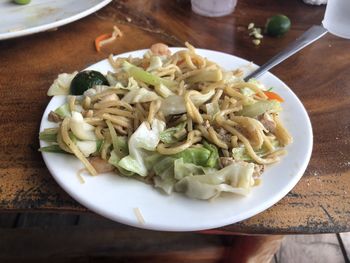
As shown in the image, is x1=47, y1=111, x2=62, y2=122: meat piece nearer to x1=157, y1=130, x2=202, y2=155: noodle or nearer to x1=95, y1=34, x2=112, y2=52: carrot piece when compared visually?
x1=157, y1=130, x2=202, y2=155: noodle

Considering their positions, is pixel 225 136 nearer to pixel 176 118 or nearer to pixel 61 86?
pixel 176 118

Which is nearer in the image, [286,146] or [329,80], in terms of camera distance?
[286,146]

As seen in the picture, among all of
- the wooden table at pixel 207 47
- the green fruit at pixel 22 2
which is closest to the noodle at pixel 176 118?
the wooden table at pixel 207 47

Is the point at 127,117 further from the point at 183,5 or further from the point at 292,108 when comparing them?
the point at 183,5

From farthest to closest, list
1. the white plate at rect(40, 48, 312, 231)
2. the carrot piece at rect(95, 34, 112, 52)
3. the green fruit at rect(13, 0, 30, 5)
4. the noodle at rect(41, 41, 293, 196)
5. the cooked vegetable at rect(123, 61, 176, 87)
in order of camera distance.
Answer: the green fruit at rect(13, 0, 30, 5) → the carrot piece at rect(95, 34, 112, 52) → the cooked vegetable at rect(123, 61, 176, 87) → the noodle at rect(41, 41, 293, 196) → the white plate at rect(40, 48, 312, 231)

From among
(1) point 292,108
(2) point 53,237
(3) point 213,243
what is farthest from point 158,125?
(2) point 53,237

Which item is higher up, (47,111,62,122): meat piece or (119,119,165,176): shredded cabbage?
(119,119,165,176): shredded cabbage

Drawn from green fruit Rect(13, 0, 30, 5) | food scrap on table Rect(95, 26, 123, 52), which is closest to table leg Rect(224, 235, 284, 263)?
food scrap on table Rect(95, 26, 123, 52)
